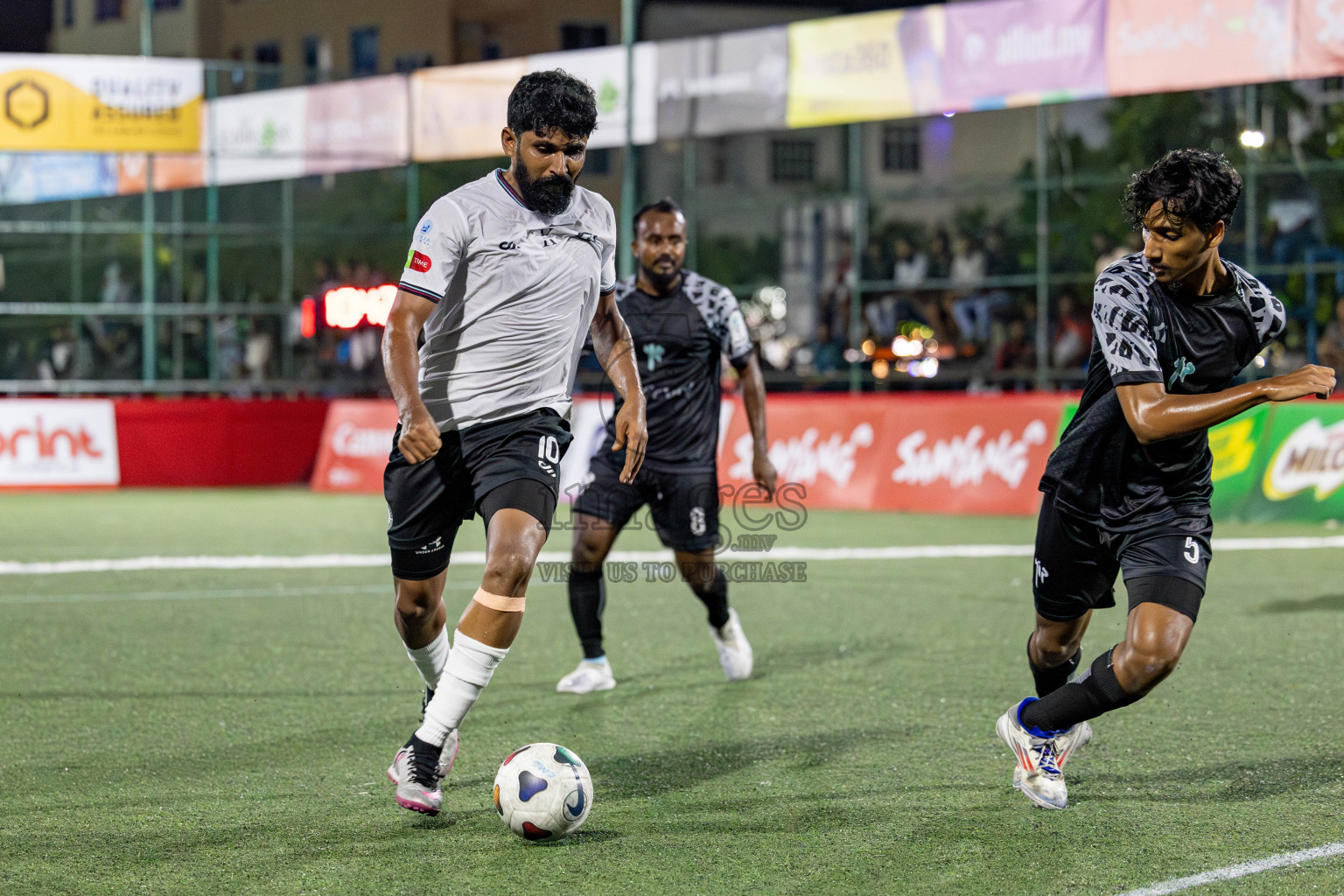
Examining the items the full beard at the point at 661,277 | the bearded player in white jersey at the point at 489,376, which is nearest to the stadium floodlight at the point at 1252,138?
the full beard at the point at 661,277

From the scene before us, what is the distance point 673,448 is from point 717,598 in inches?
28.1

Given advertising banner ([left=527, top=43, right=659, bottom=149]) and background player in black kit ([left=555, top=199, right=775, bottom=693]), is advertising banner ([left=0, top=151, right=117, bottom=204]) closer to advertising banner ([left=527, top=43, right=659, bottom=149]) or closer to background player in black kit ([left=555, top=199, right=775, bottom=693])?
advertising banner ([left=527, top=43, right=659, bottom=149])

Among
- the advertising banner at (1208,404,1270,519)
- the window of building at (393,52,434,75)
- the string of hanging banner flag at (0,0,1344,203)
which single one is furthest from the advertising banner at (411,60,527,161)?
the window of building at (393,52,434,75)

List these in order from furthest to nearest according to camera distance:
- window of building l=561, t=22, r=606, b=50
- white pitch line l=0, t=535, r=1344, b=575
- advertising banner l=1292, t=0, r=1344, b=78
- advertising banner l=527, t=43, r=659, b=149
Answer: window of building l=561, t=22, r=606, b=50 < advertising banner l=527, t=43, r=659, b=149 < advertising banner l=1292, t=0, r=1344, b=78 < white pitch line l=0, t=535, r=1344, b=575

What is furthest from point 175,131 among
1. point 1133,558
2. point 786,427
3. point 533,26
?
point 533,26

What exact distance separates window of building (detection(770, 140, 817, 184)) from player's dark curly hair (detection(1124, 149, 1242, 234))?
4361 centimetres

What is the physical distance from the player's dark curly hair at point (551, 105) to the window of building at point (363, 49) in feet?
154

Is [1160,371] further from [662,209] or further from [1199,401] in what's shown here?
[662,209]

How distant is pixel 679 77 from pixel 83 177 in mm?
11436

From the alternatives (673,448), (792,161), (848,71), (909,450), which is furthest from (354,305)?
(792,161)

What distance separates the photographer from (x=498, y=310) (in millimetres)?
4992

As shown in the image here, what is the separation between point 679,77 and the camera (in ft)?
67.8

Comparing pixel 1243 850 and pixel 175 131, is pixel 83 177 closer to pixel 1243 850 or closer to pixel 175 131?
pixel 175 131

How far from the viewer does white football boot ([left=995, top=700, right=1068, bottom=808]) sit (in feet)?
15.7
